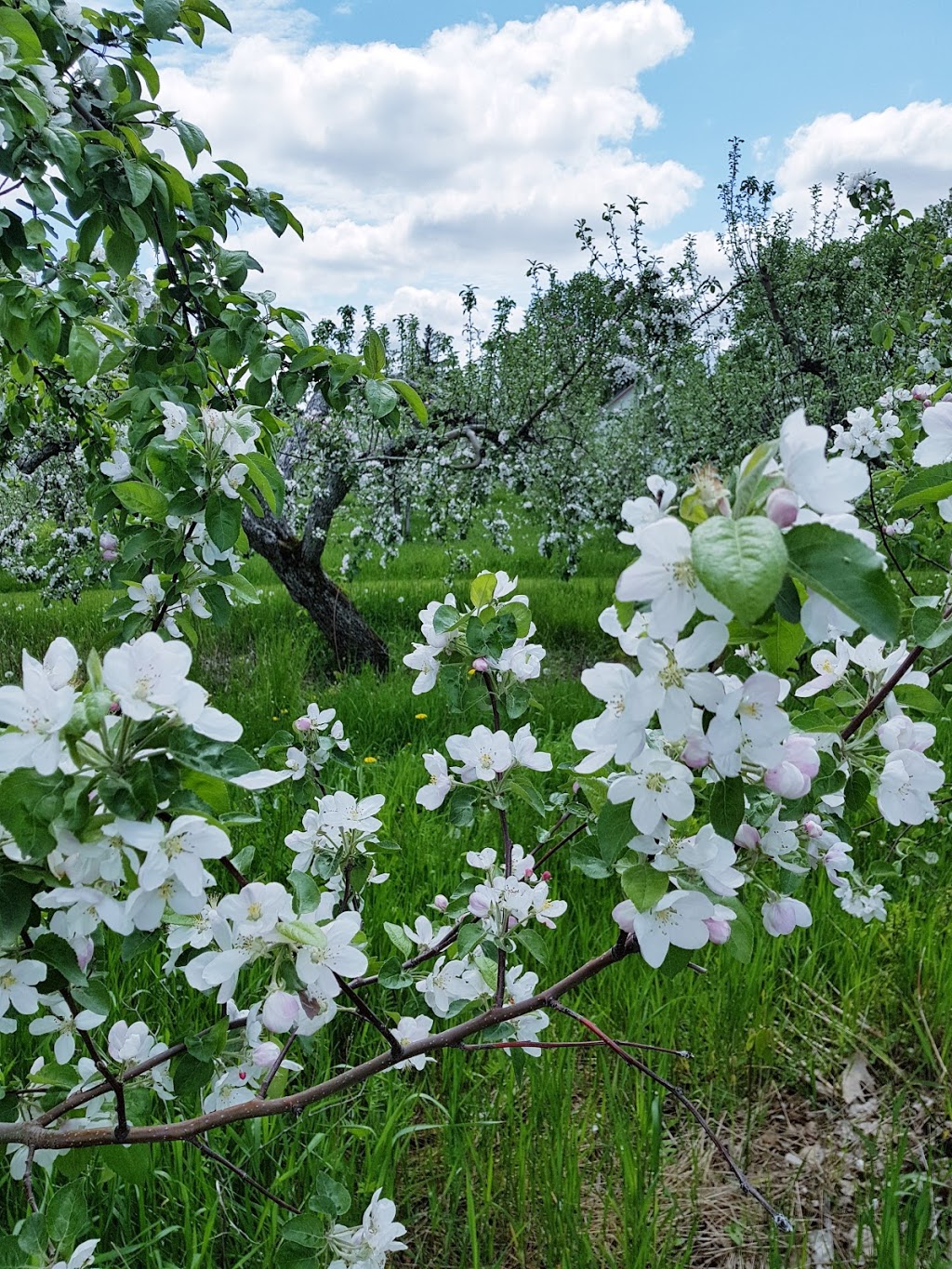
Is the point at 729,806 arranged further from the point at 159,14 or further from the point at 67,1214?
the point at 159,14

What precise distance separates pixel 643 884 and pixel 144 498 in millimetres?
900

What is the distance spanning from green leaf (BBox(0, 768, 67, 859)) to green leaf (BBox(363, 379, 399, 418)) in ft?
3.05

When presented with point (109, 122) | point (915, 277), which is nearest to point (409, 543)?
point (915, 277)

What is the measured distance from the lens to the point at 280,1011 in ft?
2.80

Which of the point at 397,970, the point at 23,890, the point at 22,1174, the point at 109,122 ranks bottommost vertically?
the point at 22,1174

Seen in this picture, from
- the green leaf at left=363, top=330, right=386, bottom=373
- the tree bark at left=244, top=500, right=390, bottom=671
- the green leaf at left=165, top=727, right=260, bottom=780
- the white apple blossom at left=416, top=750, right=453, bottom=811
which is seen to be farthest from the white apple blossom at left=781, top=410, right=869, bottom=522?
the tree bark at left=244, top=500, right=390, bottom=671

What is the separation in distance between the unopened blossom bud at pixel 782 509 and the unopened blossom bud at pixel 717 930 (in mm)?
439

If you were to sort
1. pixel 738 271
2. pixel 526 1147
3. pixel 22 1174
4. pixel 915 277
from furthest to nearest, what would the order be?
pixel 738 271, pixel 915 277, pixel 526 1147, pixel 22 1174

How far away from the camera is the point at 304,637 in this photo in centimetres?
561

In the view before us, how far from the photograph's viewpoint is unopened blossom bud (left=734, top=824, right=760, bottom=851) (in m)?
0.99

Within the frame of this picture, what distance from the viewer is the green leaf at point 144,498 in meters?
1.24

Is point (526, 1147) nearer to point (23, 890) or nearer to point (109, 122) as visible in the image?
point (23, 890)

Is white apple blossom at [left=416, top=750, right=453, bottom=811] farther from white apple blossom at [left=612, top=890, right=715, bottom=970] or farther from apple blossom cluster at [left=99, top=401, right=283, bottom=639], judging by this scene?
white apple blossom at [left=612, top=890, right=715, bottom=970]

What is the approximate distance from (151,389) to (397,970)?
1052 mm
